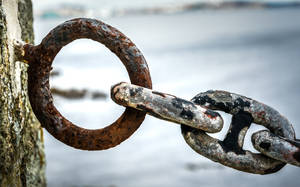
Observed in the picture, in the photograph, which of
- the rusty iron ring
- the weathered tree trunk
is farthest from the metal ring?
the weathered tree trunk

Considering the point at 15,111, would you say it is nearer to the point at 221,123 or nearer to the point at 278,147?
the point at 221,123

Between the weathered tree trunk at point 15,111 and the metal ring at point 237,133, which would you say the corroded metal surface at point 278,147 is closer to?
the metal ring at point 237,133

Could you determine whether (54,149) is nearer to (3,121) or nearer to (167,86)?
(3,121)

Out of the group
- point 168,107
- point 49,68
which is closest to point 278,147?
point 168,107

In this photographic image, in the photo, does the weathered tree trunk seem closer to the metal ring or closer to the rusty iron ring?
the rusty iron ring

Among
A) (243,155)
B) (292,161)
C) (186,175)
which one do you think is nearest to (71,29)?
(243,155)
